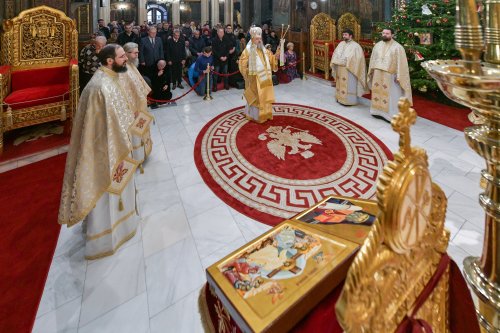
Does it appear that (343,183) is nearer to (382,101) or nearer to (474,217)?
(474,217)

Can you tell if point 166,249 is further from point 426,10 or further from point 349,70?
point 426,10

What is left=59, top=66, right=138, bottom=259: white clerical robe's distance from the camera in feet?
8.76

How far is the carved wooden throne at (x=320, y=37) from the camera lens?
1133 centimetres

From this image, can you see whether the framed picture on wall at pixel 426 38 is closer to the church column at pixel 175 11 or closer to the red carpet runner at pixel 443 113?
the red carpet runner at pixel 443 113

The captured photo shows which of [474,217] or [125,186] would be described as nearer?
[125,186]

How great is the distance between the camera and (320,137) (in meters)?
6.06

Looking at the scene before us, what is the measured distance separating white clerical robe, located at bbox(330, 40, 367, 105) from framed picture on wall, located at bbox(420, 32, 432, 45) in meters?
1.36

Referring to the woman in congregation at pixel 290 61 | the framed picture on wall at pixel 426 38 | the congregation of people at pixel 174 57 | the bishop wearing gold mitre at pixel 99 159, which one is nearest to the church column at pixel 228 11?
the congregation of people at pixel 174 57

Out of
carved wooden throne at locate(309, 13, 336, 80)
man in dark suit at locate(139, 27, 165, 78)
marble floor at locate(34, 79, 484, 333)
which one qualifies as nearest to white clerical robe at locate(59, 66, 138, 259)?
Result: marble floor at locate(34, 79, 484, 333)

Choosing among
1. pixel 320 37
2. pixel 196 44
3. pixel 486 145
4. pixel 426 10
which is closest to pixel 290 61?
pixel 320 37

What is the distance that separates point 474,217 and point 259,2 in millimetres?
17973

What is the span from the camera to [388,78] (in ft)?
22.6

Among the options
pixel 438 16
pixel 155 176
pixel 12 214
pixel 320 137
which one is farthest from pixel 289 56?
pixel 12 214

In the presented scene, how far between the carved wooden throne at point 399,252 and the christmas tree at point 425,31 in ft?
23.6
